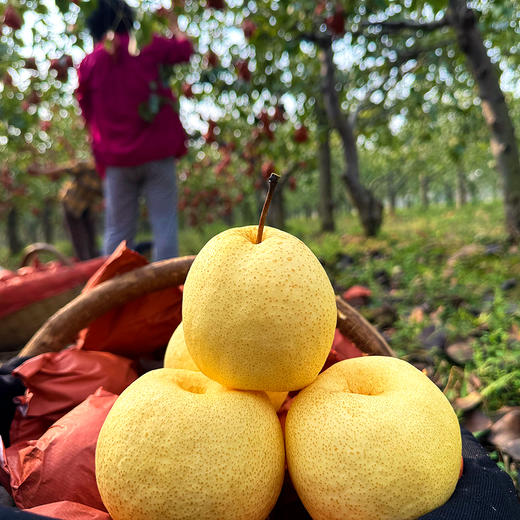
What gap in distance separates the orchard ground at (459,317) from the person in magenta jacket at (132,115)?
183 cm

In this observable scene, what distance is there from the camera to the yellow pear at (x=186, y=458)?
76 cm

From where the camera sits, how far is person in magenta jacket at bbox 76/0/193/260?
3203 mm

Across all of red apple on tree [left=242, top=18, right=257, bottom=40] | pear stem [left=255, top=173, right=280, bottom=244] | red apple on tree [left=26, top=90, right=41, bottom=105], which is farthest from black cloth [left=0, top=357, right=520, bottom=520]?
red apple on tree [left=26, top=90, right=41, bottom=105]

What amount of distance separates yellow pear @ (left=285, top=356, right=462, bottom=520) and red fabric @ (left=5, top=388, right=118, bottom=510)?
511 mm

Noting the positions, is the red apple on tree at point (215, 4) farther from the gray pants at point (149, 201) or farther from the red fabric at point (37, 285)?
the red fabric at point (37, 285)

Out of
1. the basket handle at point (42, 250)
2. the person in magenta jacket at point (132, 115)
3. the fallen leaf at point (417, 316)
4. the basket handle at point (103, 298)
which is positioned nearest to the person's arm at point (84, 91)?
the person in magenta jacket at point (132, 115)

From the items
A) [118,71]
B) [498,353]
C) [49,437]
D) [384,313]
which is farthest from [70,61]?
[498,353]

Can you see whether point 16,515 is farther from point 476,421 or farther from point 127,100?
point 127,100

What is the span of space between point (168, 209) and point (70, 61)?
6.80 ft

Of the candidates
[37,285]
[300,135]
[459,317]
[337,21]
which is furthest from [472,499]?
[300,135]

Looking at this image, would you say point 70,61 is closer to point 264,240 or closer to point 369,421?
point 264,240

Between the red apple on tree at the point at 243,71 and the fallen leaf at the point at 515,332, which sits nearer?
the fallen leaf at the point at 515,332

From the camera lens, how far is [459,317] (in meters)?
2.64

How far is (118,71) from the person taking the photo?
3.27 metres
